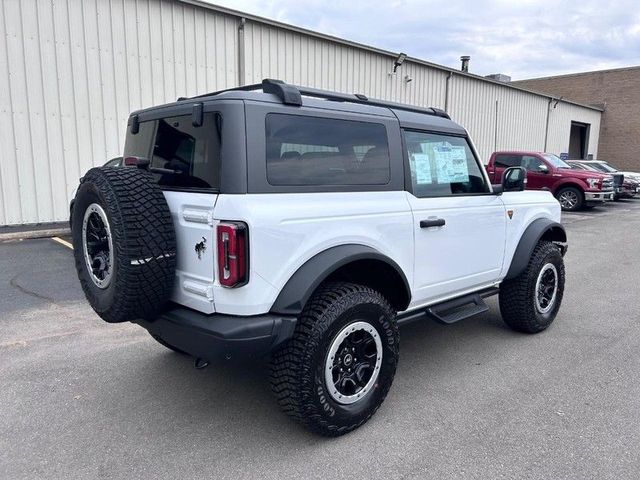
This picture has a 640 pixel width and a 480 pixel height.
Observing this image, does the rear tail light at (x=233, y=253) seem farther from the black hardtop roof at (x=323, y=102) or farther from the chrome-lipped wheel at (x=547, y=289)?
the chrome-lipped wheel at (x=547, y=289)

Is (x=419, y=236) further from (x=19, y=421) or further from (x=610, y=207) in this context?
(x=610, y=207)

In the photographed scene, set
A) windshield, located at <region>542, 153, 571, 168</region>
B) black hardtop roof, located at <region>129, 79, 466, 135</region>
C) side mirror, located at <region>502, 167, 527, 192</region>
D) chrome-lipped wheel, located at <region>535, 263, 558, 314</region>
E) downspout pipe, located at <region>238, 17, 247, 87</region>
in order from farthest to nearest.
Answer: windshield, located at <region>542, 153, 571, 168</region>, downspout pipe, located at <region>238, 17, 247, 87</region>, chrome-lipped wheel, located at <region>535, 263, 558, 314</region>, side mirror, located at <region>502, 167, 527, 192</region>, black hardtop roof, located at <region>129, 79, 466, 135</region>

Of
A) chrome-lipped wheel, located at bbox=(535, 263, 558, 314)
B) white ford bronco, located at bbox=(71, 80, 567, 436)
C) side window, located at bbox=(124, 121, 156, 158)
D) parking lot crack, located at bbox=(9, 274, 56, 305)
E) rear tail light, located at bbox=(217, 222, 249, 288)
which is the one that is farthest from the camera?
parking lot crack, located at bbox=(9, 274, 56, 305)

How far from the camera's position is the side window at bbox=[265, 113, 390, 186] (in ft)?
9.19

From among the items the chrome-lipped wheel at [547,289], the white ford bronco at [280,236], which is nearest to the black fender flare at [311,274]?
the white ford bronco at [280,236]

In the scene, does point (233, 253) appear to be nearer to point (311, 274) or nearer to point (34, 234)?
point (311, 274)

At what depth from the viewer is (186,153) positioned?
2.94 m

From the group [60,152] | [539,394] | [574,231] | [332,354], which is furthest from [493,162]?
[332,354]

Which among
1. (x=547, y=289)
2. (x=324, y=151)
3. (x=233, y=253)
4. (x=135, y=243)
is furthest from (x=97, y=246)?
(x=547, y=289)

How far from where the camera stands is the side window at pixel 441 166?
361 cm

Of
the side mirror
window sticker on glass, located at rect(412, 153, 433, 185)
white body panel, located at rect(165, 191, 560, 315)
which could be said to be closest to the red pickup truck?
the side mirror

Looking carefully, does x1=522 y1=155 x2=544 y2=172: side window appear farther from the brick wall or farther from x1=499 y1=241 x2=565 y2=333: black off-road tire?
the brick wall

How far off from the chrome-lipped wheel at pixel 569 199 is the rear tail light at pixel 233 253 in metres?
16.0

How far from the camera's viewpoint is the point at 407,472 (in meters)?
2.63
